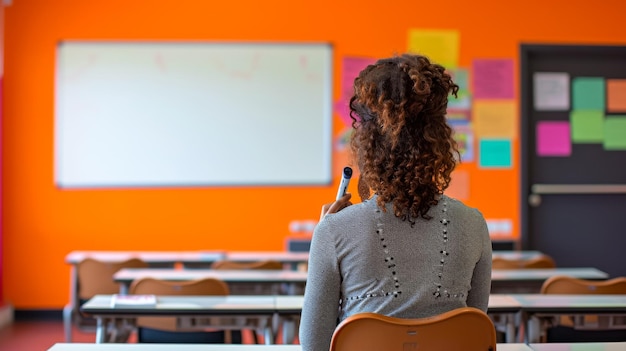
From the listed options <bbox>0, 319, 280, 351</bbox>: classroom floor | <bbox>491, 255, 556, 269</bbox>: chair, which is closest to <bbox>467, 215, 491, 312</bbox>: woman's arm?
<bbox>491, 255, 556, 269</bbox>: chair

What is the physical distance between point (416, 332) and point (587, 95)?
16.7ft

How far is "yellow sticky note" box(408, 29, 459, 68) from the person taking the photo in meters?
6.23

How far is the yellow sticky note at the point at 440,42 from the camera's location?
623 cm

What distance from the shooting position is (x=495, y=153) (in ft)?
20.6

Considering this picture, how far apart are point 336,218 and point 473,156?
15.3 feet

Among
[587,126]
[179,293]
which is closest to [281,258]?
[179,293]

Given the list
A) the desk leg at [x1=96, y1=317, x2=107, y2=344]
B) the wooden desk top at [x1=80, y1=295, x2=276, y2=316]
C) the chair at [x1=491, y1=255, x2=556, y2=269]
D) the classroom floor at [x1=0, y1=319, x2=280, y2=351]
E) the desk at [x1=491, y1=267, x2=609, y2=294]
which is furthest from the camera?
the classroom floor at [x1=0, y1=319, x2=280, y2=351]

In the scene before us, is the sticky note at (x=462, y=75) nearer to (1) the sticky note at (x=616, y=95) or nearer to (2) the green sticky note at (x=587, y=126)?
(2) the green sticky note at (x=587, y=126)

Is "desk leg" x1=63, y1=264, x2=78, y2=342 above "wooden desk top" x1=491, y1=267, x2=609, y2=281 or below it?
below

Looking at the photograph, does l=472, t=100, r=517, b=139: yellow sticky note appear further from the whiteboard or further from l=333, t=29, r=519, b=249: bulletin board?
the whiteboard

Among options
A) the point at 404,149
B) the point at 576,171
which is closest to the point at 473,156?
the point at 576,171

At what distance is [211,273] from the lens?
13.9ft

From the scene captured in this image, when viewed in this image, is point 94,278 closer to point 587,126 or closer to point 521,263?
point 521,263

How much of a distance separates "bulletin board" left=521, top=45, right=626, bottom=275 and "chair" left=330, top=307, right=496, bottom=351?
472 centimetres
